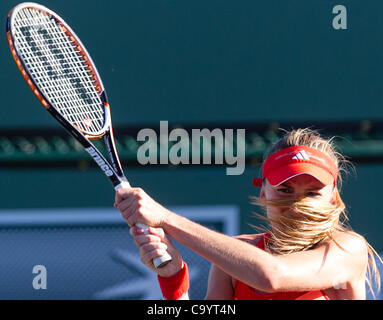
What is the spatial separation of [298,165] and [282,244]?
21 cm

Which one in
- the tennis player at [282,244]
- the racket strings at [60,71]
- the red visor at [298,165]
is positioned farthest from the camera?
the racket strings at [60,71]

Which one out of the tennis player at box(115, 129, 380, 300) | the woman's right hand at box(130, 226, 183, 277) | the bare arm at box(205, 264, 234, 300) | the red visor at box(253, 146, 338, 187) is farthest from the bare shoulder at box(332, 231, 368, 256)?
the woman's right hand at box(130, 226, 183, 277)

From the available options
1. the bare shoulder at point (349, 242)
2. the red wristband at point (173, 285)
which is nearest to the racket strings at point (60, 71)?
the red wristband at point (173, 285)

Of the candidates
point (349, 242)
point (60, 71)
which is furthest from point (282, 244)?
point (60, 71)

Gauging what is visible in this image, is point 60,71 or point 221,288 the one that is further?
point 60,71

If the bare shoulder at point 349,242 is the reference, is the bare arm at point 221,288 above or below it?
below

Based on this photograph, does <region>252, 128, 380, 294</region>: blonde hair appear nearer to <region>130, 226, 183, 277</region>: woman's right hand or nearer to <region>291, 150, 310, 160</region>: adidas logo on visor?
<region>291, 150, 310, 160</region>: adidas logo on visor

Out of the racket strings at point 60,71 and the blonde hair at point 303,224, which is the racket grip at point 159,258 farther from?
the racket strings at point 60,71

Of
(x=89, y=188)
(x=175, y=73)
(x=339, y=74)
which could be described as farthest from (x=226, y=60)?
(x=89, y=188)

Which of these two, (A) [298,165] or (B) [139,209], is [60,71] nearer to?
(B) [139,209]

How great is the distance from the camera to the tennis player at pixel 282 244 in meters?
1.86

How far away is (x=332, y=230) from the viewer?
2.00m

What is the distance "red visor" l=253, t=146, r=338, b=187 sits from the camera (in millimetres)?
1970

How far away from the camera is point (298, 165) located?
1980mm
